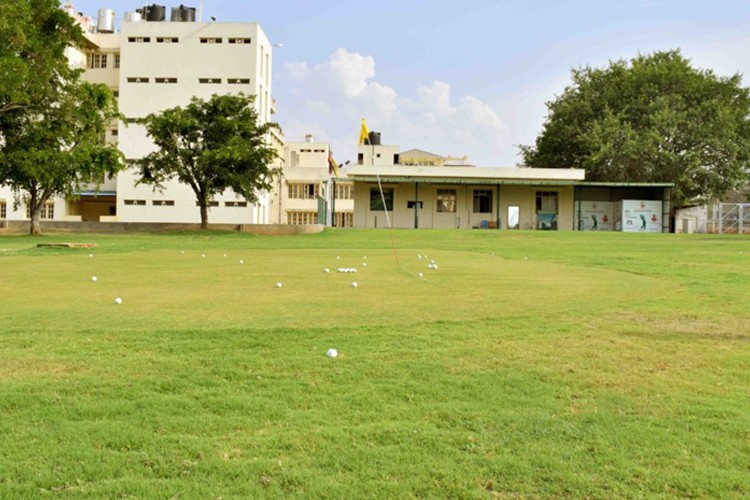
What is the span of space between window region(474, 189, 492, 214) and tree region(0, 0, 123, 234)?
1153 inches

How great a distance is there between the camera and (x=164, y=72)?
73.5 metres

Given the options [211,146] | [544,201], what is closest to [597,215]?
[544,201]

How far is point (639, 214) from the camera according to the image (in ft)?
188

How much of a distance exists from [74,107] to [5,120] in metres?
4.01

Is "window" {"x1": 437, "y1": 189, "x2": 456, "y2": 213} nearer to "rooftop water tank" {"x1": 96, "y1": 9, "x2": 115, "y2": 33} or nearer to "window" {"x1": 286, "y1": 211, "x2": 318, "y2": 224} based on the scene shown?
"window" {"x1": 286, "y1": 211, "x2": 318, "y2": 224}

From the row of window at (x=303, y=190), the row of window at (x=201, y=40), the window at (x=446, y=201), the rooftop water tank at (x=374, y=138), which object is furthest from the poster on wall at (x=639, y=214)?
the rooftop water tank at (x=374, y=138)

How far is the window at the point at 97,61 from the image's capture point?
7794 centimetres

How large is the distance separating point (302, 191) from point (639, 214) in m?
43.2

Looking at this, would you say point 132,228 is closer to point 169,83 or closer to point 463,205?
point 463,205

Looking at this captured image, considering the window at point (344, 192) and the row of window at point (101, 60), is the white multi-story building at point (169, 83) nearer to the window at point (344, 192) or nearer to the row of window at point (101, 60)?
the row of window at point (101, 60)

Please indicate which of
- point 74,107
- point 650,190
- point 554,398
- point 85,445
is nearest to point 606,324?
point 554,398

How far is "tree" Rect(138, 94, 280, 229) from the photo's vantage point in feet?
143

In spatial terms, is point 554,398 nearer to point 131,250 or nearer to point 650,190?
point 131,250

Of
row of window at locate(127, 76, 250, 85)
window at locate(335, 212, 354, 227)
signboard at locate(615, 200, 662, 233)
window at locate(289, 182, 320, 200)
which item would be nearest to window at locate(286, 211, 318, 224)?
window at locate(289, 182, 320, 200)
